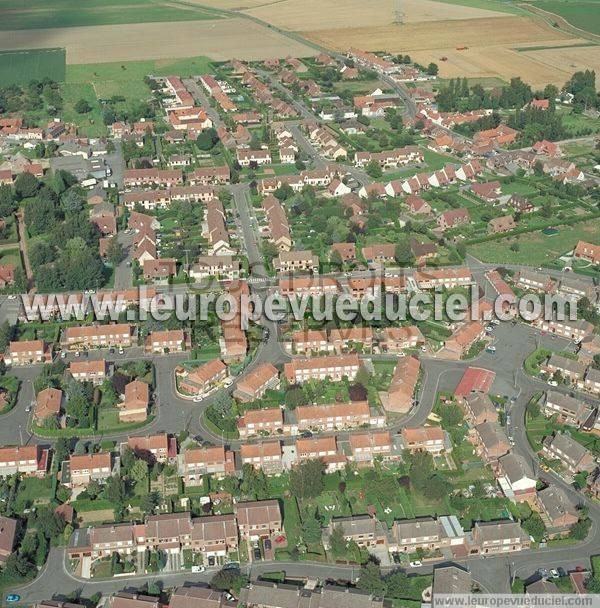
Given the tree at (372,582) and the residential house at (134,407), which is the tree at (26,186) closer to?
the residential house at (134,407)

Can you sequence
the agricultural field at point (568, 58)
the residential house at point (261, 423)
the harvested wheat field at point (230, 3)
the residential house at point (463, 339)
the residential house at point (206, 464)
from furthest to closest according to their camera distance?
the harvested wheat field at point (230, 3) < the agricultural field at point (568, 58) < the residential house at point (463, 339) < the residential house at point (261, 423) < the residential house at point (206, 464)

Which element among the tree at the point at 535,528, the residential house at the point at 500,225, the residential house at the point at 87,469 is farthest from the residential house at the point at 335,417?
the residential house at the point at 500,225

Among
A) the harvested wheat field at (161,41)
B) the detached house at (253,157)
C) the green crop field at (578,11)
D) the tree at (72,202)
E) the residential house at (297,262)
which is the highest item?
the green crop field at (578,11)

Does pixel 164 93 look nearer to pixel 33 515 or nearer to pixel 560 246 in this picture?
pixel 560 246

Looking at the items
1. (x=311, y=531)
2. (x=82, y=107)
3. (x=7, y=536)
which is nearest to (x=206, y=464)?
(x=311, y=531)

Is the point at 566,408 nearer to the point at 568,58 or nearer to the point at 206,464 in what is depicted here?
the point at 206,464

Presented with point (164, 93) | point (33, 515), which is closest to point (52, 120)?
point (164, 93)
